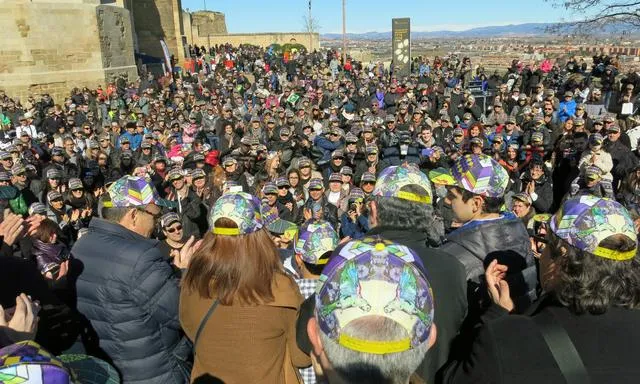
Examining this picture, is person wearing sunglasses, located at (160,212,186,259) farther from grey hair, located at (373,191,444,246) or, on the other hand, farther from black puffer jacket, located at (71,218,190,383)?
grey hair, located at (373,191,444,246)

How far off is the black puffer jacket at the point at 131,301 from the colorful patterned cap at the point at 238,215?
0.43 meters

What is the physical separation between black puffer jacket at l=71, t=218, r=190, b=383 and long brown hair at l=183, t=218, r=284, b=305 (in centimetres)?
24

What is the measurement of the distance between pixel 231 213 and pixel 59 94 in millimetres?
22849

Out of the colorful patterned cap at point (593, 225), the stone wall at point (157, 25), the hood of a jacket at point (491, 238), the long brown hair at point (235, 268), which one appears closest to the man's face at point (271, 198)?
the hood of a jacket at point (491, 238)

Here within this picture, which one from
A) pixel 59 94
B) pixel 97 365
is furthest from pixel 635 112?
pixel 59 94

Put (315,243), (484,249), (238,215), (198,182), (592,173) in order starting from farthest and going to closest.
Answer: (198,182) < (592,173) < (315,243) < (484,249) < (238,215)

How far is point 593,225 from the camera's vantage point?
192 centimetres

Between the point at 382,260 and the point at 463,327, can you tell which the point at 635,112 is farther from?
the point at 382,260

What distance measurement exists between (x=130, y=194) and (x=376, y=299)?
6.89 feet

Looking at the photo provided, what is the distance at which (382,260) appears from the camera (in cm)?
137

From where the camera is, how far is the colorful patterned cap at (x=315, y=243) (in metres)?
2.98

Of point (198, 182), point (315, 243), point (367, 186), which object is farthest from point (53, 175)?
point (315, 243)

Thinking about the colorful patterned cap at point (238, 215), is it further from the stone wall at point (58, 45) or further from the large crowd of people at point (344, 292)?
the stone wall at point (58, 45)

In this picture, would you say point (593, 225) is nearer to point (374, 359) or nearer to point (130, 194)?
point (374, 359)
